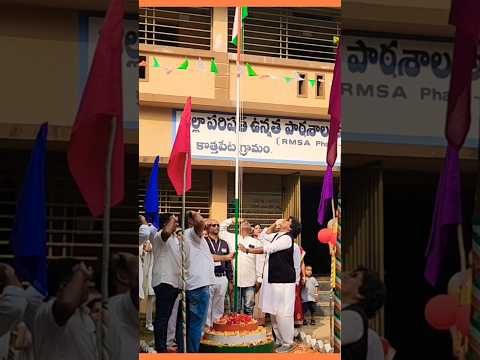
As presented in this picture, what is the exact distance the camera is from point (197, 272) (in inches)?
115

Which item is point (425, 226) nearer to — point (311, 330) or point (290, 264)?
point (311, 330)

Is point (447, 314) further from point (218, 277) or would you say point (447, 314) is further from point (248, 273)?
point (248, 273)

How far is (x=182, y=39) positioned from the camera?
3055 mm

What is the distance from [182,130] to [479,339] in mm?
1683

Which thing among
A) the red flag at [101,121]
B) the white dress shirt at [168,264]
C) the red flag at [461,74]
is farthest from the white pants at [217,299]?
the red flag at [461,74]

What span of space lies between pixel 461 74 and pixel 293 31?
1207 mm

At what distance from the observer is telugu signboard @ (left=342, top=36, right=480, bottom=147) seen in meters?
1.05

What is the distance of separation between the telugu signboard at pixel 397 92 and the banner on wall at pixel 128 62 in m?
0.38

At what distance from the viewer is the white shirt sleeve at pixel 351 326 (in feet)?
3.47

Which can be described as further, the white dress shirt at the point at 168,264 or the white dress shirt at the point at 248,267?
the white dress shirt at the point at 248,267

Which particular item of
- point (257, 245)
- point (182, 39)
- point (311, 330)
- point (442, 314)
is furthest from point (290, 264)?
point (442, 314)

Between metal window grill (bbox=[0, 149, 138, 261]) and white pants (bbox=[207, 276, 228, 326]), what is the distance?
1.88 m

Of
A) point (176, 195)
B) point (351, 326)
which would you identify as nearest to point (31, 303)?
point (351, 326)

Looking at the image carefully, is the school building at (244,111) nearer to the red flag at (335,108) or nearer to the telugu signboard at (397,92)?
→ the red flag at (335,108)
